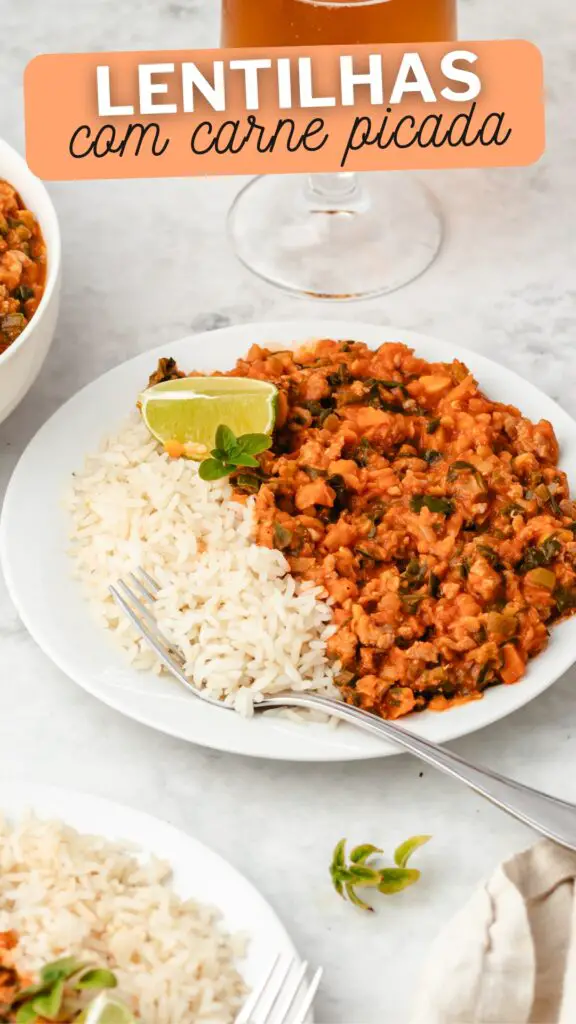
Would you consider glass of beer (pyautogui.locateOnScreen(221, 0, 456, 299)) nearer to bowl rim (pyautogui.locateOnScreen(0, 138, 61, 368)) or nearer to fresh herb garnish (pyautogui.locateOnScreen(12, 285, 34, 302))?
bowl rim (pyautogui.locateOnScreen(0, 138, 61, 368))

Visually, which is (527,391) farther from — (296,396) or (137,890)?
(137,890)

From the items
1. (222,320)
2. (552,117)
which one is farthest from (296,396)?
(552,117)

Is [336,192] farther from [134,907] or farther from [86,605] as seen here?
[134,907]

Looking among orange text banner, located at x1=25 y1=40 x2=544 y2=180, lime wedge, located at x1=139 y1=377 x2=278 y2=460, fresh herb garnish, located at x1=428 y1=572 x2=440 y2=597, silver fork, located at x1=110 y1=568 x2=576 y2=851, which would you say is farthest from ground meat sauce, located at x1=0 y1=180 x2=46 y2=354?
fresh herb garnish, located at x1=428 y1=572 x2=440 y2=597

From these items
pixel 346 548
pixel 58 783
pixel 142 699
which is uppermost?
pixel 346 548

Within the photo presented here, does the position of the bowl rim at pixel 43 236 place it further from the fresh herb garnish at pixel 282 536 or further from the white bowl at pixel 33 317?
the fresh herb garnish at pixel 282 536

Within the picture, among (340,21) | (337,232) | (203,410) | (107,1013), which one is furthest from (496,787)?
(337,232)
